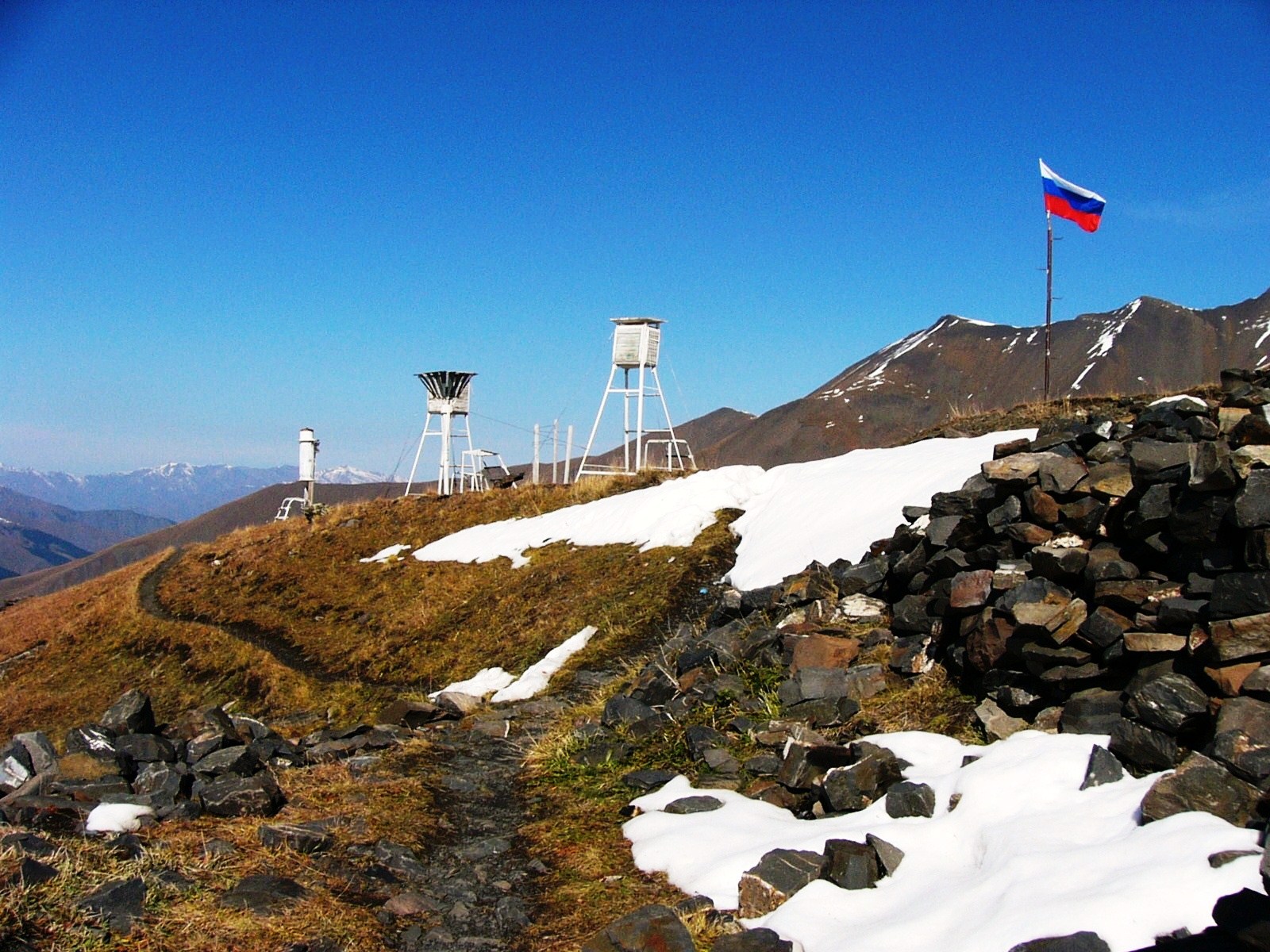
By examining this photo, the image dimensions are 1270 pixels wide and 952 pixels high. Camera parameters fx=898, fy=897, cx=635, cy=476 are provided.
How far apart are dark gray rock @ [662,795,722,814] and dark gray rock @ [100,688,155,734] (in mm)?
5855

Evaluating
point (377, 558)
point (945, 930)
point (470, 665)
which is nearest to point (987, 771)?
point (945, 930)

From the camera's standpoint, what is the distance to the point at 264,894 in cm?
567

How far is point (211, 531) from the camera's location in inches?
7594

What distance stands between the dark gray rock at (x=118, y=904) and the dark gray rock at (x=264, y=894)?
1.61 ft

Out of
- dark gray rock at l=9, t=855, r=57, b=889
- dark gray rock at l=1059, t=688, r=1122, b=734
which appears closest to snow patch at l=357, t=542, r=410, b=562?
dark gray rock at l=9, t=855, r=57, b=889

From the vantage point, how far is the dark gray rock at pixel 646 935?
5016 millimetres

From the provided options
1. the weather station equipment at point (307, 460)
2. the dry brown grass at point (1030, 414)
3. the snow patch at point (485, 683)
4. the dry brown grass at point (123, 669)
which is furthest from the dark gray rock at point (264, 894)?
the weather station equipment at point (307, 460)

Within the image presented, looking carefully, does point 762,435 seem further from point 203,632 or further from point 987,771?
point 987,771

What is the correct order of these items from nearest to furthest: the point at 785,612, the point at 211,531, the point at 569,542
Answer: the point at 785,612
the point at 569,542
the point at 211,531

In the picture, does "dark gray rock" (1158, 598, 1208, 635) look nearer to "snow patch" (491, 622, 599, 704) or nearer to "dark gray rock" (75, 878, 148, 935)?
"dark gray rock" (75, 878, 148, 935)

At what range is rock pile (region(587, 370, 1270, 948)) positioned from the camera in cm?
580

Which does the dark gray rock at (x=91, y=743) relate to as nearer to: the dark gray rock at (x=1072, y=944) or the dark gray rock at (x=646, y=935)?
the dark gray rock at (x=646, y=935)

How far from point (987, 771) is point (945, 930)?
181 centimetres

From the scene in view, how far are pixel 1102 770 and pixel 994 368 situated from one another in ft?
340
